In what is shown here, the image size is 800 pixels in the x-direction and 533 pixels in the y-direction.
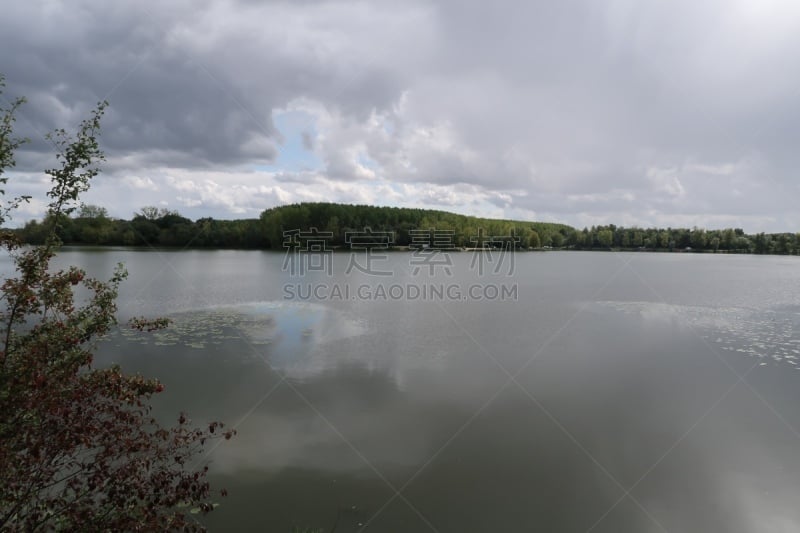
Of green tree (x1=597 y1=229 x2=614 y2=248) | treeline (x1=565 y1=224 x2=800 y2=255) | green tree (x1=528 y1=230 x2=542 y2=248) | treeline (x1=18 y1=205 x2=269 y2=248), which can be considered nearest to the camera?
treeline (x1=18 y1=205 x2=269 y2=248)

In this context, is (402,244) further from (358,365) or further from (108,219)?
(358,365)

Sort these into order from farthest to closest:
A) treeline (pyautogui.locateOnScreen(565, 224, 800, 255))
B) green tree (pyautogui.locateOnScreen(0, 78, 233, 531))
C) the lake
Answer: treeline (pyautogui.locateOnScreen(565, 224, 800, 255)) → the lake → green tree (pyautogui.locateOnScreen(0, 78, 233, 531))

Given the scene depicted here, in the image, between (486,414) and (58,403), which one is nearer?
(58,403)

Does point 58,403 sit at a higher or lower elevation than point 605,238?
lower

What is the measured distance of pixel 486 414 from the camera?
905 centimetres

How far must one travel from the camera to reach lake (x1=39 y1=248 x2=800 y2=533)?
620 cm

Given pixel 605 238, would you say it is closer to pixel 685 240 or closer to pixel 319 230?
pixel 685 240

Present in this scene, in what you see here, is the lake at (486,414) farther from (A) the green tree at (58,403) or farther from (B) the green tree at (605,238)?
(B) the green tree at (605,238)

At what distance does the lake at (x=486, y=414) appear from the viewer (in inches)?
244

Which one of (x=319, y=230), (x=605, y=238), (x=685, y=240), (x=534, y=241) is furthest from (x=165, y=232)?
(x=685, y=240)

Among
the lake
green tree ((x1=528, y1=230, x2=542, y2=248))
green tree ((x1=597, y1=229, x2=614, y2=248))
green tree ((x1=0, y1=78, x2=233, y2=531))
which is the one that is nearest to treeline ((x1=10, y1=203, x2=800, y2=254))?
green tree ((x1=528, y1=230, x2=542, y2=248))

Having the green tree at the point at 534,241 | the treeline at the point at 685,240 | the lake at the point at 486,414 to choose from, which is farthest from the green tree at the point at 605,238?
the lake at the point at 486,414

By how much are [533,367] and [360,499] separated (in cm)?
709

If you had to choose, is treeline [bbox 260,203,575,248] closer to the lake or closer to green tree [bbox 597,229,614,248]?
green tree [bbox 597,229,614,248]
